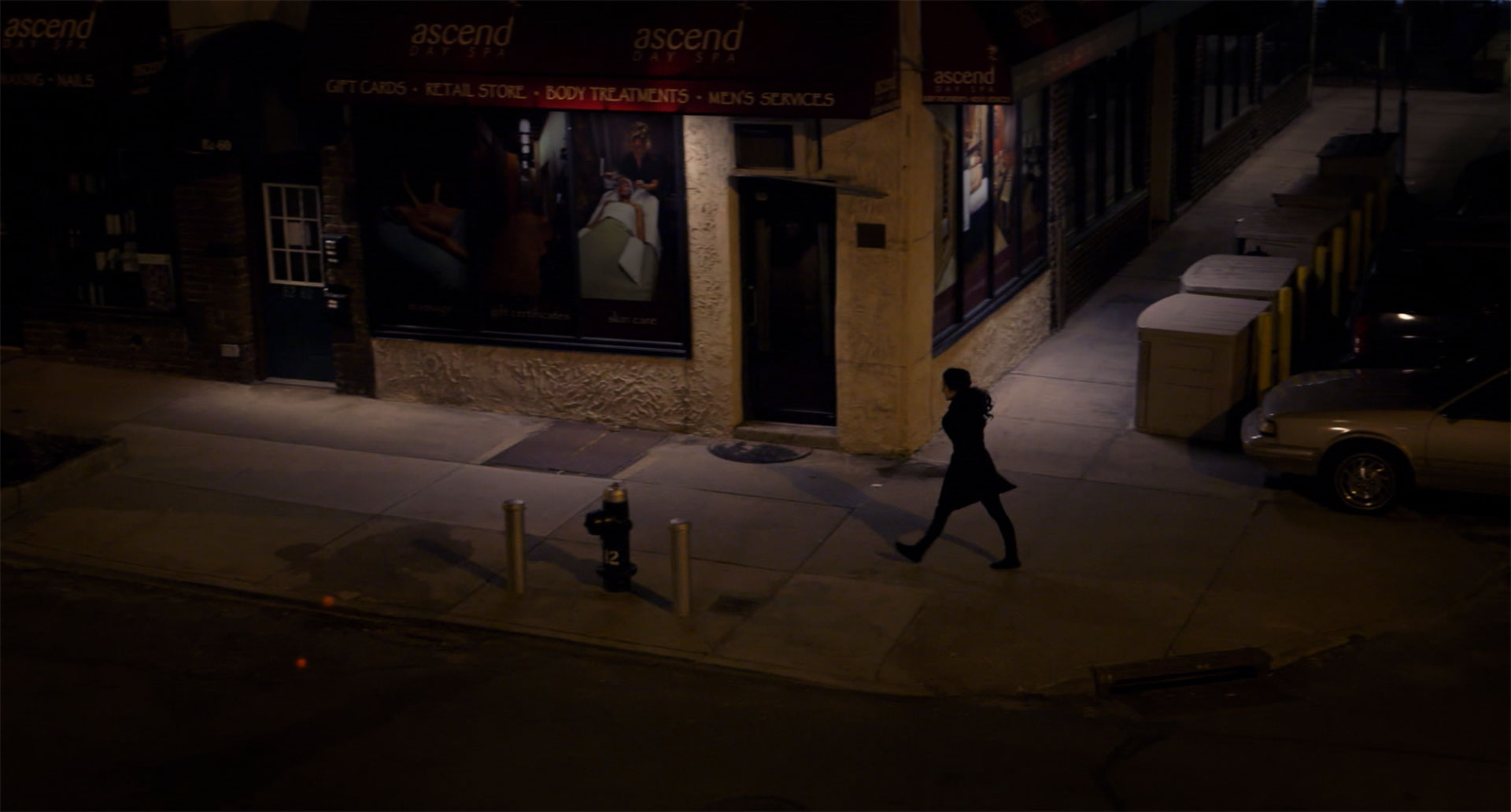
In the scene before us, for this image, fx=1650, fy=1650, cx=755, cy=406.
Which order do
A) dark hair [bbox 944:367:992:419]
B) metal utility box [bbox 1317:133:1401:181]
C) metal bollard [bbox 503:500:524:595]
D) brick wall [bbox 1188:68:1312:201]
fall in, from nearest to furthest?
metal bollard [bbox 503:500:524:595] → dark hair [bbox 944:367:992:419] → metal utility box [bbox 1317:133:1401:181] → brick wall [bbox 1188:68:1312:201]

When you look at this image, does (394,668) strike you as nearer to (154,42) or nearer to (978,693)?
(978,693)

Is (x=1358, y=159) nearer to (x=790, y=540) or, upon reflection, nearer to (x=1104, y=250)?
(x=1104, y=250)

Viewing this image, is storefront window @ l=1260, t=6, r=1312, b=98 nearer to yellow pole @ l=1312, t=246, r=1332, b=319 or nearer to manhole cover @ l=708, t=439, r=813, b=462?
yellow pole @ l=1312, t=246, r=1332, b=319

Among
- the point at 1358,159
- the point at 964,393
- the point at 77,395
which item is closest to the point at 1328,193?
the point at 1358,159

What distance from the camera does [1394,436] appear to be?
40.7 ft

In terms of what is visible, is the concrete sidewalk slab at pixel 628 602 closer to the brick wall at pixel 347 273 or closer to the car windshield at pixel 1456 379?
the brick wall at pixel 347 273

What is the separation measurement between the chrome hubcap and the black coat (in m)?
3.04

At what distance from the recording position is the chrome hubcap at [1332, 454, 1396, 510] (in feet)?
41.2

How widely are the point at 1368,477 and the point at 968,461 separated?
3488mm

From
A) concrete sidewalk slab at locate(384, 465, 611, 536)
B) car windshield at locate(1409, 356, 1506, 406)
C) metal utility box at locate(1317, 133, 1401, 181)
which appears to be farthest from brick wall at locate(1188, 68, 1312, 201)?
concrete sidewalk slab at locate(384, 465, 611, 536)

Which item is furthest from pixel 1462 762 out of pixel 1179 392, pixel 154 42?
pixel 154 42

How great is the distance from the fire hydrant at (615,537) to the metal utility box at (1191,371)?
5515mm

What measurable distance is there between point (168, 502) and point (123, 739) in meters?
4.44

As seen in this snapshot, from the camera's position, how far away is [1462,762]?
28.9 feet
